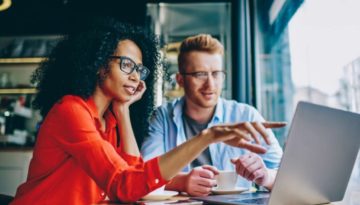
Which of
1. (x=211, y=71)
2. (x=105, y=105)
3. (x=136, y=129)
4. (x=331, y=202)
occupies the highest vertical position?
(x=211, y=71)

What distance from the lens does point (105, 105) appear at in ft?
5.03

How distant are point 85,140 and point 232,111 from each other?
105cm

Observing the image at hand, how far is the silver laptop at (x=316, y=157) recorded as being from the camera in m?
0.85

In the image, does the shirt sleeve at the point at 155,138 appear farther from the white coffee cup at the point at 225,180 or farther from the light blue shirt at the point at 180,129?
the white coffee cup at the point at 225,180

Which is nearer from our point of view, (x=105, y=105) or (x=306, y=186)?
(x=306, y=186)

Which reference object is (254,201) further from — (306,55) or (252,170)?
(306,55)

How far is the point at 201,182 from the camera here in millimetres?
1282

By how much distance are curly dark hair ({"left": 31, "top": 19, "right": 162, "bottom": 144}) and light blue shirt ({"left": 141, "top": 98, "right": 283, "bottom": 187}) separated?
14.9 inches

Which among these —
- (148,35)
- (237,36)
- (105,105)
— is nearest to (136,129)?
(105,105)

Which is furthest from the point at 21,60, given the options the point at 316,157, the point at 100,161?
the point at 316,157

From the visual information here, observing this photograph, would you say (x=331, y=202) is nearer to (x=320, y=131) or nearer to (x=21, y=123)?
(x=320, y=131)

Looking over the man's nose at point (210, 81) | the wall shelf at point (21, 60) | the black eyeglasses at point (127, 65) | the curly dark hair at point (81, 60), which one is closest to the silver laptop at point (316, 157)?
the black eyeglasses at point (127, 65)

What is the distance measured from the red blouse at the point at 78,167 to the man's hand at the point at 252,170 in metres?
0.37

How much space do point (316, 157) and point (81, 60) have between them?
3.34ft
